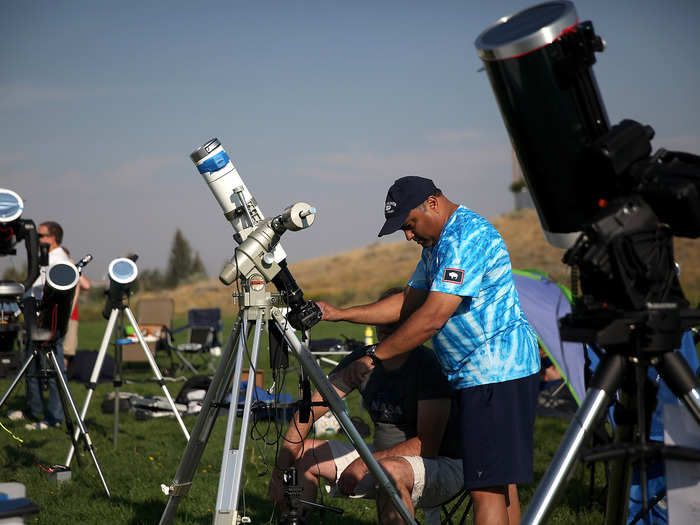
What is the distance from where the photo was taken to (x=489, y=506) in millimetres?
3121

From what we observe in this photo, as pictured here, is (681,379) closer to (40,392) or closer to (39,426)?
(39,426)

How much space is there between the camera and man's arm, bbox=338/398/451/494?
11.6 ft

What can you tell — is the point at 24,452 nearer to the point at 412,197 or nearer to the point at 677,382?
the point at 412,197

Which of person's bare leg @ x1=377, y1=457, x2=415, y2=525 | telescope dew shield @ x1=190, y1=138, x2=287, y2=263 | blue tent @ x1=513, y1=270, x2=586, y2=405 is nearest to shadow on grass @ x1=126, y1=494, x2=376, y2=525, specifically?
person's bare leg @ x1=377, y1=457, x2=415, y2=525

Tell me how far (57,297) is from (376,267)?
43.9 m

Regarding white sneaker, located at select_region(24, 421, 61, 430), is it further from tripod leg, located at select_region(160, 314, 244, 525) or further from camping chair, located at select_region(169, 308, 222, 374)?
tripod leg, located at select_region(160, 314, 244, 525)

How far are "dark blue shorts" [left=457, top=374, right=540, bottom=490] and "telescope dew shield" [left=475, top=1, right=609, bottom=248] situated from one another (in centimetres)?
118

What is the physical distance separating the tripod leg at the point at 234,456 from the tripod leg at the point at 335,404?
0.13 m

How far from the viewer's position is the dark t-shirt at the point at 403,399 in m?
3.70

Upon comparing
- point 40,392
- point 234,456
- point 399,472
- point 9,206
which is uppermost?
point 9,206

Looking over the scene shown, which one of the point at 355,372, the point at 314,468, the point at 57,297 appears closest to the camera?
the point at 314,468

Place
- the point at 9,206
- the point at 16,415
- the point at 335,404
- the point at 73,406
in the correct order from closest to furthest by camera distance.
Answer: the point at 335,404
the point at 9,206
the point at 73,406
the point at 16,415

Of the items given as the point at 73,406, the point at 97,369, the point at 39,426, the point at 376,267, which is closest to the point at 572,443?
the point at 73,406

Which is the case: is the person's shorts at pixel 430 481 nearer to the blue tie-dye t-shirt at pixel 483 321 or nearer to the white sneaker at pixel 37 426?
the blue tie-dye t-shirt at pixel 483 321
